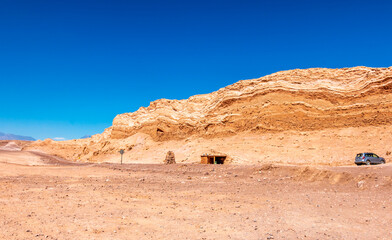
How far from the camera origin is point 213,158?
29.8 metres

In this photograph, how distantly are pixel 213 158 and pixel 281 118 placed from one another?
516 inches

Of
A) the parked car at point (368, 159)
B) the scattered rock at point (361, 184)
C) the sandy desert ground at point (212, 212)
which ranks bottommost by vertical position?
the sandy desert ground at point (212, 212)

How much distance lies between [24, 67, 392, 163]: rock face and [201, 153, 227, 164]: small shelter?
5.73ft

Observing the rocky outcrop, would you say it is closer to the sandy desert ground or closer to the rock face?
the rock face

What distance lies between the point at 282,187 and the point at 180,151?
1119 inches

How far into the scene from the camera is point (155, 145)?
49531 millimetres

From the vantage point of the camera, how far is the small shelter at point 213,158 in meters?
29.2

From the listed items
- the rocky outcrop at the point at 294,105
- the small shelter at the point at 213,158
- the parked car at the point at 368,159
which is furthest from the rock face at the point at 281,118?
the parked car at the point at 368,159

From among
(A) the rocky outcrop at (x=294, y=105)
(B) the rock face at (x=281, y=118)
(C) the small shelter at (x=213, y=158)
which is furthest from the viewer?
(A) the rocky outcrop at (x=294, y=105)

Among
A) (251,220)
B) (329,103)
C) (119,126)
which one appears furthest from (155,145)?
(251,220)

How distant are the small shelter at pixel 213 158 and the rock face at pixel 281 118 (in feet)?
5.73

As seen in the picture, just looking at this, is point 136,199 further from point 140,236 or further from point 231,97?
point 231,97

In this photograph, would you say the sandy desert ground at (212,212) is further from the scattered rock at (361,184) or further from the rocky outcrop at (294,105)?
the rocky outcrop at (294,105)

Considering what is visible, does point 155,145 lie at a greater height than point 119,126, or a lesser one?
lesser
